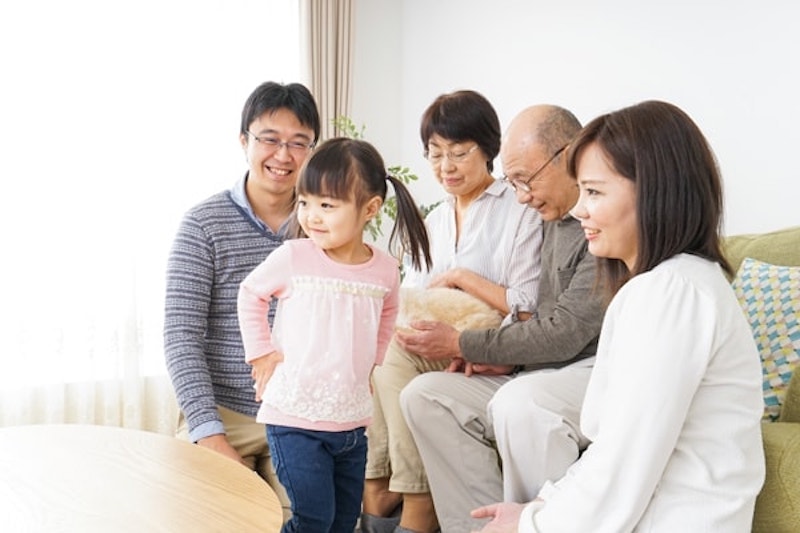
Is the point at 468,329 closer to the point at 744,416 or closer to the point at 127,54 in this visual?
the point at 744,416

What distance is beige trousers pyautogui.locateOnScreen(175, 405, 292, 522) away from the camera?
1.96m

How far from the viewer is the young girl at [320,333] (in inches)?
65.2

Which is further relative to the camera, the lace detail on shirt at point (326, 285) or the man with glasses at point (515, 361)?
the man with glasses at point (515, 361)

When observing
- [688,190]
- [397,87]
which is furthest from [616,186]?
[397,87]

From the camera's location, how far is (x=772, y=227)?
9.10 ft

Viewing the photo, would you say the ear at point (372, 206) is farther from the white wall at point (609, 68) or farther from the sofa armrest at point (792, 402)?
the white wall at point (609, 68)

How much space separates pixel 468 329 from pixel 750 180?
129cm

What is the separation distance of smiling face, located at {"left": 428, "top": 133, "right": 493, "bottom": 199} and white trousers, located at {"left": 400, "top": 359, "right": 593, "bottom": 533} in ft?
1.90

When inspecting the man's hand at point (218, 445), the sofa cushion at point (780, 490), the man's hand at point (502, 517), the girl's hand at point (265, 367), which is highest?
the girl's hand at point (265, 367)

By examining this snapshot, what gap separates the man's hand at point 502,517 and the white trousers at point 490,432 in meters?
0.27

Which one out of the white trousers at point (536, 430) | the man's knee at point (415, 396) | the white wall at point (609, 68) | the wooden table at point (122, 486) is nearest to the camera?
the wooden table at point (122, 486)

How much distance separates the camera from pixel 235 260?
2.02 meters

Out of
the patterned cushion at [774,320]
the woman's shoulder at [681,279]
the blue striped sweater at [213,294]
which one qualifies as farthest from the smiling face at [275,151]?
the patterned cushion at [774,320]

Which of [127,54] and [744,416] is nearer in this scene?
[744,416]
